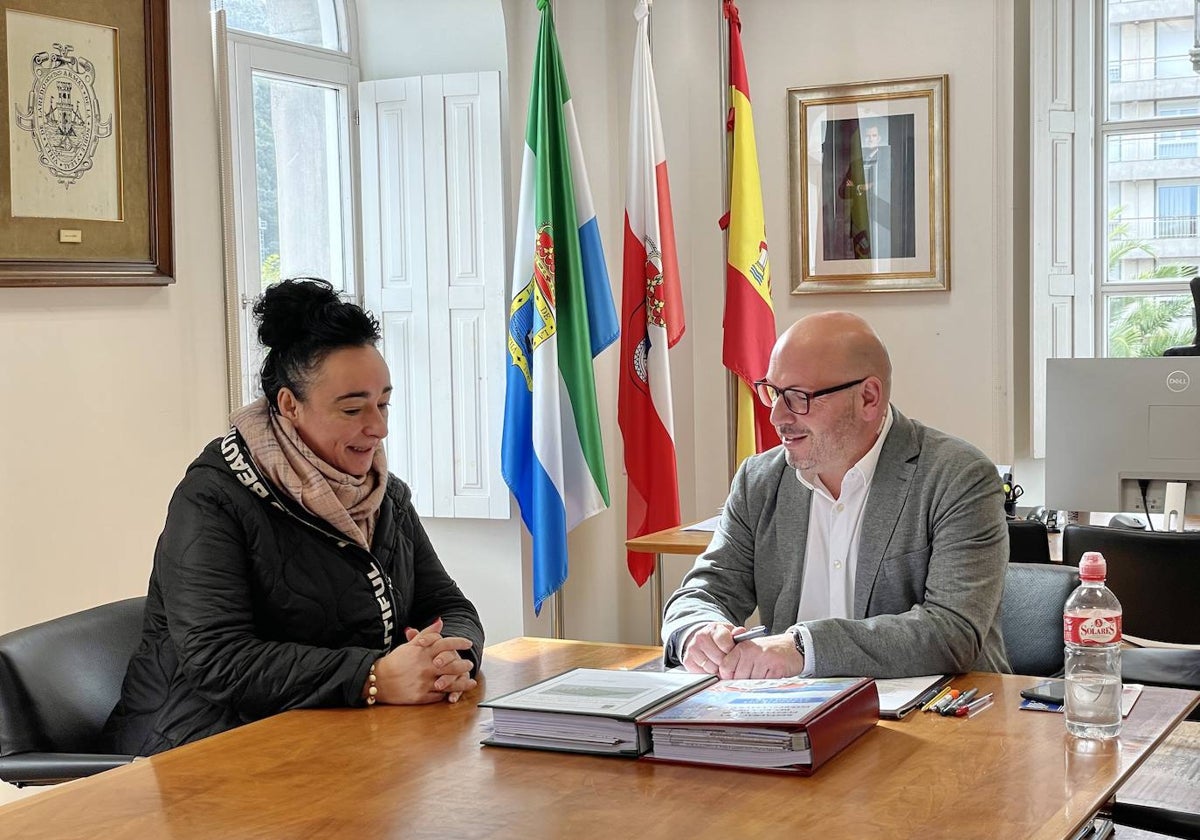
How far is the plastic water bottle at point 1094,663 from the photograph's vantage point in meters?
1.70

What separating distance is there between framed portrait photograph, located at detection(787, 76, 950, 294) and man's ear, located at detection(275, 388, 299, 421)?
11.0ft

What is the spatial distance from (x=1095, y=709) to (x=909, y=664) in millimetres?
350

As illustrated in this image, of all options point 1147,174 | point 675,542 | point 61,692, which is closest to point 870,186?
point 1147,174

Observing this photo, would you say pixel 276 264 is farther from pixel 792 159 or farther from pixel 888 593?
pixel 888 593

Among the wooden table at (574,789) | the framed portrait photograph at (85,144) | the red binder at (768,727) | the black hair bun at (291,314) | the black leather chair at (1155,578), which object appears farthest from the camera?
the framed portrait photograph at (85,144)

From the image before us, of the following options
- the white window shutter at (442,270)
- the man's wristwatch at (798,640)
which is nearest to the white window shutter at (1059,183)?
the white window shutter at (442,270)

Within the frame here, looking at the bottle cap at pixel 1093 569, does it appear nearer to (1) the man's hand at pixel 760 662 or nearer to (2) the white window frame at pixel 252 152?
(1) the man's hand at pixel 760 662

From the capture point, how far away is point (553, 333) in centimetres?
415

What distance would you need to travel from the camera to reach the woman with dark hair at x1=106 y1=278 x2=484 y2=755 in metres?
1.99

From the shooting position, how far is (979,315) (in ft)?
16.4

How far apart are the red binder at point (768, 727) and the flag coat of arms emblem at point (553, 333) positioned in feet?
8.07

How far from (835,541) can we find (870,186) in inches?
122

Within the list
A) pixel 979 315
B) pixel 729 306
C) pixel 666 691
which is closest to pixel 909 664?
pixel 666 691

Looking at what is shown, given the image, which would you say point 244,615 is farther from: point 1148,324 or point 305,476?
point 1148,324
